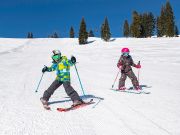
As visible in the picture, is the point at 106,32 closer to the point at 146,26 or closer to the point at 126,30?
the point at 146,26

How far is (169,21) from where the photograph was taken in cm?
8281

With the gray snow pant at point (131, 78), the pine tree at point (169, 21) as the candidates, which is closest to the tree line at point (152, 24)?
the pine tree at point (169, 21)

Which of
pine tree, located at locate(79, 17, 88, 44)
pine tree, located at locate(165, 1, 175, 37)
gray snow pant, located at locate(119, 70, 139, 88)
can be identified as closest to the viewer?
gray snow pant, located at locate(119, 70, 139, 88)

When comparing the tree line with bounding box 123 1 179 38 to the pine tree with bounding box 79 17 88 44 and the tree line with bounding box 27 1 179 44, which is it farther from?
the pine tree with bounding box 79 17 88 44

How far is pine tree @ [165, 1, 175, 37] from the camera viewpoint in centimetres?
8000

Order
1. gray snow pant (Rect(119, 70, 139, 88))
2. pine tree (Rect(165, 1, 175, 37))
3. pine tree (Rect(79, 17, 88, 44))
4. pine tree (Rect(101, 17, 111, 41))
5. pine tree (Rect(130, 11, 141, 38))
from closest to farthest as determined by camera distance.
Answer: gray snow pant (Rect(119, 70, 139, 88))
pine tree (Rect(79, 17, 88, 44))
pine tree (Rect(165, 1, 175, 37))
pine tree (Rect(101, 17, 111, 41))
pine tree (Rect(130, 11, 141, 38))

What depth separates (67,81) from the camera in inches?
337

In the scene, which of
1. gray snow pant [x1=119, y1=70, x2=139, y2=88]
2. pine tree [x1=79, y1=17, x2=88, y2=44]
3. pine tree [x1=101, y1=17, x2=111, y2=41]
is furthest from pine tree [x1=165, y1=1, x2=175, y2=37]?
gray snow pant [x1=119, y1=70, x2=139, y2=88]

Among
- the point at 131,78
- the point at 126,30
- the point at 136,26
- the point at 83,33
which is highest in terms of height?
the point at 136,26

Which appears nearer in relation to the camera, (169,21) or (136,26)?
(169,21)

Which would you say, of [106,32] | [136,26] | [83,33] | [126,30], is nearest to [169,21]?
[136,26]

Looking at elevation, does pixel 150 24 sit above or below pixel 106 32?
above

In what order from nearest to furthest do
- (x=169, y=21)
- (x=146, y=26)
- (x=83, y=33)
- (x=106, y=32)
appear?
(x=83, y=33) → (x=169, y=21) → (x=106, y=32) → (x=146, y=26)

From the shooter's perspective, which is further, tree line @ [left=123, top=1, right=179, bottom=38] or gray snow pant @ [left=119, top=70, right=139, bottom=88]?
tree line @ [left=123, top=1, right=179, bottom=38]
